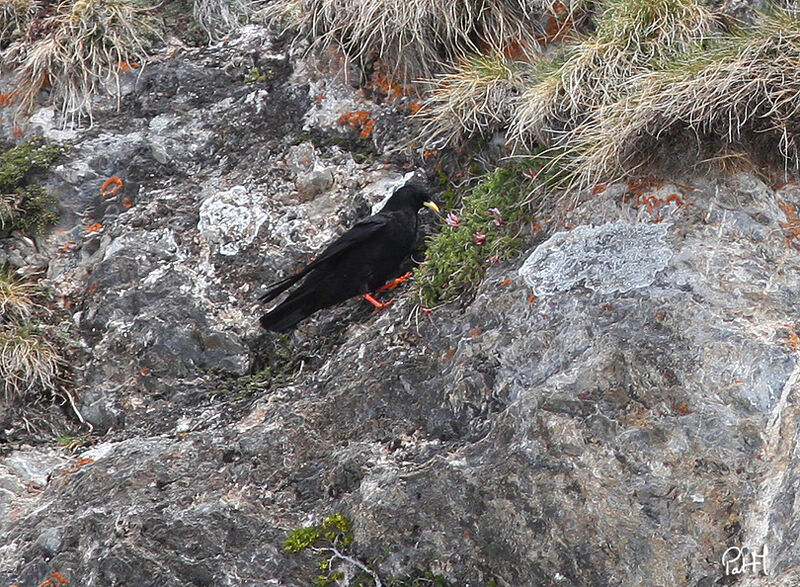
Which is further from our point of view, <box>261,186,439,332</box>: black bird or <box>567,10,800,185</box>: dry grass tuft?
<box>261,186,439,332</box>: black bird

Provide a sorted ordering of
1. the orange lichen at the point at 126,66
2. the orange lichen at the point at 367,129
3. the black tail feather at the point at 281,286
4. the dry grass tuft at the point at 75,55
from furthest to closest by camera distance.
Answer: the orange lichen at the point at 126,66, the dry grass tuft at the point at 75,55, the orange lichen at the point at 367,129, the black tail feather at the point at 281,286

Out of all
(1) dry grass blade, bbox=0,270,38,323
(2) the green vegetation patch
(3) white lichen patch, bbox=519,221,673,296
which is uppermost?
(2) the green vegetation patch

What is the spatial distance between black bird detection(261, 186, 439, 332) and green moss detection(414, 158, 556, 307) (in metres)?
0.25

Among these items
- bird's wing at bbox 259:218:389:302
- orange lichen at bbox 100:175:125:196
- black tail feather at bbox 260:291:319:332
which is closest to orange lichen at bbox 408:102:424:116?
bird's wing at bbox 259:218:389:302

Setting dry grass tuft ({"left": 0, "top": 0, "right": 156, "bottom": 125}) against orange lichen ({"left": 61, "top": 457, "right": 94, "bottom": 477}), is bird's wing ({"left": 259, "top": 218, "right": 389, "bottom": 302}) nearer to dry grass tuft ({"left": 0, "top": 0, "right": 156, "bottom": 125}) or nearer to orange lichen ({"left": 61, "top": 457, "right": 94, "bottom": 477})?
orange lichen ({"left": 61, "top": 457, "right": 94, "bottom": 477})

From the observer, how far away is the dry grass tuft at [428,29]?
5.90 m

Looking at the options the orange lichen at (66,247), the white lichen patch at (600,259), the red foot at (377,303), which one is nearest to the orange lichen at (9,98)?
the orange lichen at (66,247)

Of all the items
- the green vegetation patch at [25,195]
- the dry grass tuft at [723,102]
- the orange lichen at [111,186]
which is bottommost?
the dry grass tuft at [723,102]

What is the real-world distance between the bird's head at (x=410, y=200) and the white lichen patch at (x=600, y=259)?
3.29 ft

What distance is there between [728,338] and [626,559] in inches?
39.8

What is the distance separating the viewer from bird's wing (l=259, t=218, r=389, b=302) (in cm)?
522

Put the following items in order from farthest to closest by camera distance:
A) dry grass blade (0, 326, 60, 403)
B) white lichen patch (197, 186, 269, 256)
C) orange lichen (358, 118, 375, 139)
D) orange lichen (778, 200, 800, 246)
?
1. orange lichen (358, 118, 375, 139)
2. white lichen patch (197, 186, 269, 256)
3. dry grass blade (0, 326, 60, 403)
4. orange lichen (778, 200, 800, 246)

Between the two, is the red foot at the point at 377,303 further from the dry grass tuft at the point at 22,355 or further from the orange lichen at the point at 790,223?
the orange lichen at the point at 790,223

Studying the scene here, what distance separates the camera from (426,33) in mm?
6027
